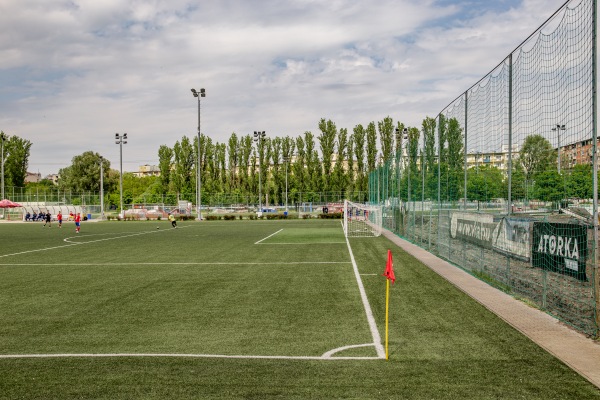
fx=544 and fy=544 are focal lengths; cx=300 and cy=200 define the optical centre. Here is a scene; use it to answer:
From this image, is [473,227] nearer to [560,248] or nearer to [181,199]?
[560,248]

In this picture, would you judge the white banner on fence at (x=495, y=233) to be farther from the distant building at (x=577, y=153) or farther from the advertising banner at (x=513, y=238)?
the distant building at (x=577, y=153)

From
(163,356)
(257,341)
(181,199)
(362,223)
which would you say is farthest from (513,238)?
(181,199)

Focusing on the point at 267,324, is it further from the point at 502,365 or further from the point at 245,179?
the point at 245,179

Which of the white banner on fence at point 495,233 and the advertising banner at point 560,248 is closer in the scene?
the advertising banner at point 560,248

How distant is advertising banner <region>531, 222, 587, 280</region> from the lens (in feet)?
27.3

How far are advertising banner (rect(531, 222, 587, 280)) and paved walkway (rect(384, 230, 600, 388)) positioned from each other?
2.82 ft

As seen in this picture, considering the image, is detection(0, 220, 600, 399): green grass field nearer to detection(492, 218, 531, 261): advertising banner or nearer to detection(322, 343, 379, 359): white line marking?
detection(322, 343, 379, 359): white line marking

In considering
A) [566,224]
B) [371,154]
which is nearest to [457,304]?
[566,224]

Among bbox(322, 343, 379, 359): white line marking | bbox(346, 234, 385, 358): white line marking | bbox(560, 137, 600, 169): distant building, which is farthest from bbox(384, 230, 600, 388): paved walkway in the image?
bbox(560, 137, 600, 169): distant building

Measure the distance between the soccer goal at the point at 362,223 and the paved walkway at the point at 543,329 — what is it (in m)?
18.3

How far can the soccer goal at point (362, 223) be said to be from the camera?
32078 mm

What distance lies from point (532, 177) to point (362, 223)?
23.3m

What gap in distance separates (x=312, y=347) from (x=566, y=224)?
190 inches

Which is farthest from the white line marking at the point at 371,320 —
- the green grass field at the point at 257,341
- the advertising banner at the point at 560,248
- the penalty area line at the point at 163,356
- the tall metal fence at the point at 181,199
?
the tall metal fence at the point at 181,199
